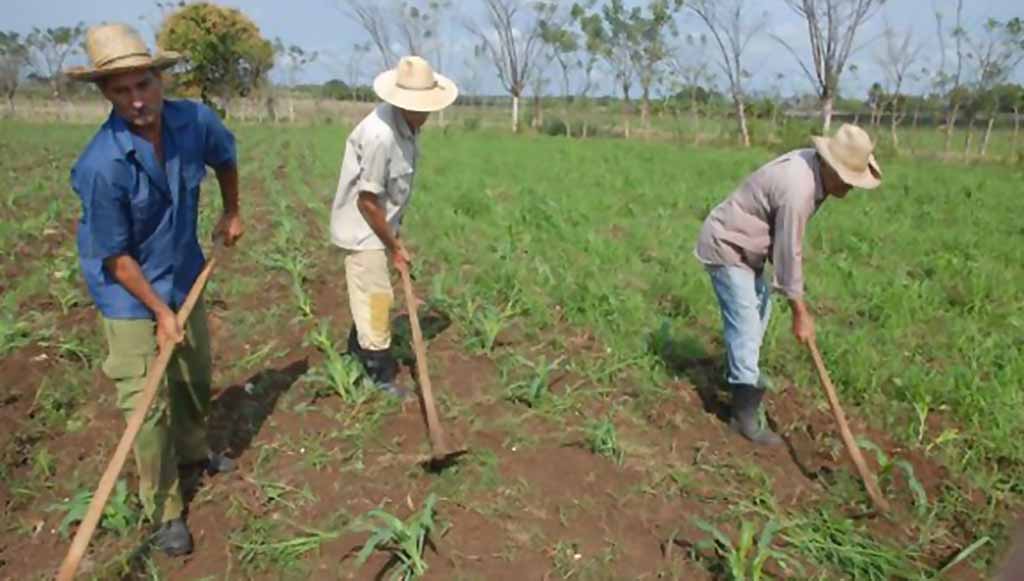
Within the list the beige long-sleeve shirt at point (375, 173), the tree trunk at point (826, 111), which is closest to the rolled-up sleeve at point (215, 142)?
the beige long-sleeve shirt at point (375, 173)

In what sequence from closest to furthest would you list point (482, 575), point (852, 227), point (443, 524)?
point (482, 575)
point (443, 524)
point (852, 227)

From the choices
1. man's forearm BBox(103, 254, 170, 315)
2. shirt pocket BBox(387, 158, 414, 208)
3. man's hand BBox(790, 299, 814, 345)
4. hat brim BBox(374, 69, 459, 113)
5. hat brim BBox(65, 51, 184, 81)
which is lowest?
man's hand BBox(790, 299, 814, 345)

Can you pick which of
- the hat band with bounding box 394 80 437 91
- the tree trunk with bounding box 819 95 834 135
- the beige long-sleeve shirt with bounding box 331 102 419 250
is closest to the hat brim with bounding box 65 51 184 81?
the beige long-sleeve shirt with bounding box 331 102 419 250

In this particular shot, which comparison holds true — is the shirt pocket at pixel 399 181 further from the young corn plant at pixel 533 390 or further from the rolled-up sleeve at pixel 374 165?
the young corn plant at pixel 533 390

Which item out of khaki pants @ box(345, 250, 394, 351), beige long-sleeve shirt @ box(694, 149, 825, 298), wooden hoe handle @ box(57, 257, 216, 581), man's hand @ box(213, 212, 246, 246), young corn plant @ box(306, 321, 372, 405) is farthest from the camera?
young corn plant @ box(306, 321, 372, 405)

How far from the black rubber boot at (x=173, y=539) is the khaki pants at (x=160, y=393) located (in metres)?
0.03

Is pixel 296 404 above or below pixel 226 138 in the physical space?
below

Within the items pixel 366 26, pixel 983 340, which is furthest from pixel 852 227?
pixel 366 26

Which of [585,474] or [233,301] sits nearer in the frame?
Result: [585,474]

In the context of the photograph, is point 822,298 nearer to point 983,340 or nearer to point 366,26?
point 983,340

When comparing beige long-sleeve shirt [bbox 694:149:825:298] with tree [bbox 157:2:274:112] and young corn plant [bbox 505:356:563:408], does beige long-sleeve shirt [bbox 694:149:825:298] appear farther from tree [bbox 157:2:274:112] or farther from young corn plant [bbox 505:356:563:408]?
tree [bbox 157:2:274:112]

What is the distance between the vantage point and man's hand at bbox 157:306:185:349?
2664 millimetres

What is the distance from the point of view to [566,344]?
4715 mm

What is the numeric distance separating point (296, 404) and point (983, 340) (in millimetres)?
4199
